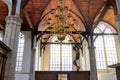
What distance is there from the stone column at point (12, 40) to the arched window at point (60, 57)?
1029 centimetres

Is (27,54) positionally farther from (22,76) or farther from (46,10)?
(46,10)

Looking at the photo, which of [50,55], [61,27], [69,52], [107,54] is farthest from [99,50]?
[61,27]

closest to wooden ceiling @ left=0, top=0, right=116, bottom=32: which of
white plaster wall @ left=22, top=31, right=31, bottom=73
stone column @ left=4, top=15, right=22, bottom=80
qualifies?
white plaster wall @ left=22, top=31, right=31, bottom=73

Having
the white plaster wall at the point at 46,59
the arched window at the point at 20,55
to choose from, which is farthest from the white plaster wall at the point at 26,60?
the white plaster wall at the point at 46,59

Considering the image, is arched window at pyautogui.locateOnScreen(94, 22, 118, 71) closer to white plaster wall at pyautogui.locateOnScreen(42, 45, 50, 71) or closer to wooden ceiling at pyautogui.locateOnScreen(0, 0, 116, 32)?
wooden ceiling at pyautogui.locateOnScreen(0, 0, 116, 32)

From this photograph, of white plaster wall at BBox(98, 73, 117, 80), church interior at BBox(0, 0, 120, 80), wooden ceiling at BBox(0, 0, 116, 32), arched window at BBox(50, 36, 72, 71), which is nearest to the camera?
church interior at BBox(0, 0, 120, 80)

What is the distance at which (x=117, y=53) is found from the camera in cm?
1527

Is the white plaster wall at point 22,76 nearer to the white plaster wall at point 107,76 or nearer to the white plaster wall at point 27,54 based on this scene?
the white plaster wall at point 27,54

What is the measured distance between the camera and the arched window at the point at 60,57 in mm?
17344

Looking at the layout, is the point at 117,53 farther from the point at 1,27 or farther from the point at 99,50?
the point at 1,27

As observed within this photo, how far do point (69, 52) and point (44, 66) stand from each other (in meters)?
3.41

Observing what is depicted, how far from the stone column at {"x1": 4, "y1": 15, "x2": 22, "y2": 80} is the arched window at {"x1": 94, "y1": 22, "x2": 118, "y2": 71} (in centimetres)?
1039

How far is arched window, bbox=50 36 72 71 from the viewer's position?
683 inches

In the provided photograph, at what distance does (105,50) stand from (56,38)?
7.06 m
